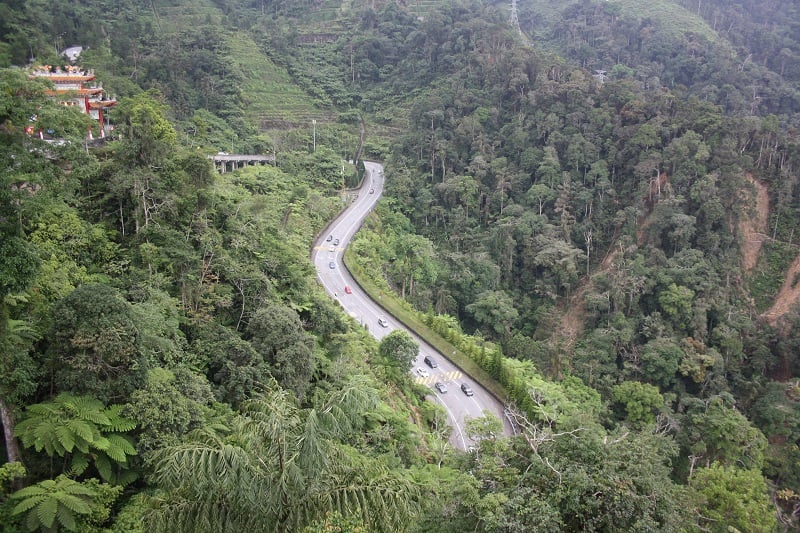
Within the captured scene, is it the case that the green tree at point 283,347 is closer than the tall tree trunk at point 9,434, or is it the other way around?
the tall tree trunk at point 9,434

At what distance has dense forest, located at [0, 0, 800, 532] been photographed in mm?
8719

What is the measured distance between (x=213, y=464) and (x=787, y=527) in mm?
30043

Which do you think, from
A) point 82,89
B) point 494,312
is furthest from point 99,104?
point 494,312

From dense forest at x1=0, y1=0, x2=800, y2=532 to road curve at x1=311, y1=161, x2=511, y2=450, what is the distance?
50.8 inches

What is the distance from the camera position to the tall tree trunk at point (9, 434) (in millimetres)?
10922

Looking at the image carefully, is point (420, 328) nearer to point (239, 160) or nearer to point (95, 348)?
point (95, 348)

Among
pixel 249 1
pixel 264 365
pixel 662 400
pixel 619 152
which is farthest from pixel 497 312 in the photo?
pixel 249 1

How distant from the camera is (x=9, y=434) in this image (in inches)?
432

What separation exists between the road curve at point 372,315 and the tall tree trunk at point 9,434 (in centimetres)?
1434

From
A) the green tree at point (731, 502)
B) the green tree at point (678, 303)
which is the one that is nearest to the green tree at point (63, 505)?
the green tree at point (731, 502)

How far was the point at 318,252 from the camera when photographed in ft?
127

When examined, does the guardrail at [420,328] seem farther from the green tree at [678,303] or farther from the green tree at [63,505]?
the green tree at [63,505]

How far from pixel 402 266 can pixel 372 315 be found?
7.92m

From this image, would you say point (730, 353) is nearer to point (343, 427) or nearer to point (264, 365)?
point (264, 365)
